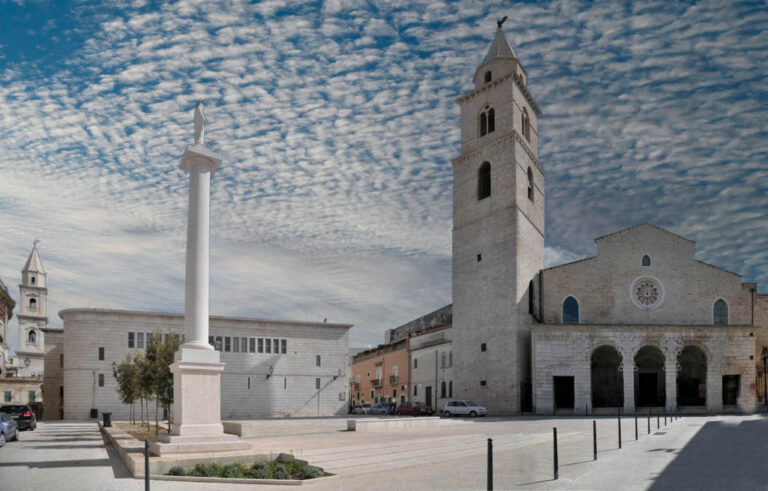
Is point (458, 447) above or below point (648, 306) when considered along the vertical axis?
below

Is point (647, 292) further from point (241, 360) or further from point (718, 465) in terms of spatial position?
point (718, 465)

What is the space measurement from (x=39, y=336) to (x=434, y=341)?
68.2 meters

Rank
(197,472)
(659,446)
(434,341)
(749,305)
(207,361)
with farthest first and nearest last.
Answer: (434,341) < (749,305) < (659,446) < (207,361) < (197,472)

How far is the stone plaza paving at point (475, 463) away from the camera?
42.6ft

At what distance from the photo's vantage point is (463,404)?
4759 centimetres

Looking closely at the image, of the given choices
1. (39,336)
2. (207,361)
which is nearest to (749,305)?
(207,361)

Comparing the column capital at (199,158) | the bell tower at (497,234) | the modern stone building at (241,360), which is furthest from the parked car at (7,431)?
the bell tower at (497,234)

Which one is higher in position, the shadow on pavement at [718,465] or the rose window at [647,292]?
the rose window at [647,292]

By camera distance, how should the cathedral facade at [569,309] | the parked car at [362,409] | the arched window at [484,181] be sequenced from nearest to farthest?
the cathedral facade at [569,309] < the arched window at [484,181] < the parked car at [362,409]

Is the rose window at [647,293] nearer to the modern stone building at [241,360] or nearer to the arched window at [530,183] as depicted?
the arched window at [530,183]

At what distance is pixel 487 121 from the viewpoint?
189ft

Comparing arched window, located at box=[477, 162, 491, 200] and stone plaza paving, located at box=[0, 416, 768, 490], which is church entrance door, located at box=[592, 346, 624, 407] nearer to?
arched window, located at box=[477, 162, 491, 200]

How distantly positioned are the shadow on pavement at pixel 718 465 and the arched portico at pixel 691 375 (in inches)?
1165

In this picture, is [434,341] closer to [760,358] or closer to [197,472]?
[760,358]
